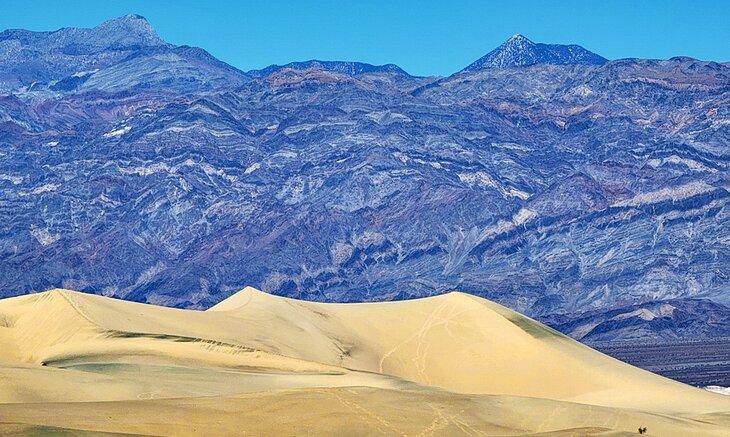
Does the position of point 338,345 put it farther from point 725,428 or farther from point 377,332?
point 725,428

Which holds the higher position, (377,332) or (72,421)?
(377,332)

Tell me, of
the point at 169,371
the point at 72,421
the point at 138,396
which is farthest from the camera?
the point at 169,371

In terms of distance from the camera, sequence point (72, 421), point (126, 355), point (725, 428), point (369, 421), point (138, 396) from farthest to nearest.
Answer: point (126, 355)
point (725, 428)
point (138, 396)
point (369, 421)
point (72, 421)

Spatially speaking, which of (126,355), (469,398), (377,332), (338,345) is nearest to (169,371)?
(126,355)

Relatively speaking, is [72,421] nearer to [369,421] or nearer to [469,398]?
[369,421]

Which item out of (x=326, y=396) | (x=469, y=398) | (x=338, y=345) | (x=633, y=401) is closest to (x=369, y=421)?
(x=326, y=396)

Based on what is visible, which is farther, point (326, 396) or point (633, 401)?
point (633, 401)
